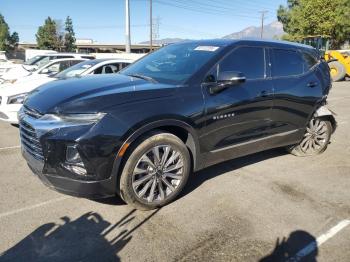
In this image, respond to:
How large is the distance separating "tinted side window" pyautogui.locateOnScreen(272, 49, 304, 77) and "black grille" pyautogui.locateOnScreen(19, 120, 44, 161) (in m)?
3.03

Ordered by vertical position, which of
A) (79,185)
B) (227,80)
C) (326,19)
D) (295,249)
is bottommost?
(295,249)

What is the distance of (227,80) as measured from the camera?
390 cm

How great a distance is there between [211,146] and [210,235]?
43.9 inches

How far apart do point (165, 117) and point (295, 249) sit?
1.70 metres

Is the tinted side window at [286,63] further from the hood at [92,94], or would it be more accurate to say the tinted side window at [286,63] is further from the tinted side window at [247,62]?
the hood at [92,94]

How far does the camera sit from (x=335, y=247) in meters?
3.14

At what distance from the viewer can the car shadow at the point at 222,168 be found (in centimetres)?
443

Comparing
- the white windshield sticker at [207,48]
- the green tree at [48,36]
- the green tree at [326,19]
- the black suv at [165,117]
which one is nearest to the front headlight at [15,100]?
the black suv at [165,117]

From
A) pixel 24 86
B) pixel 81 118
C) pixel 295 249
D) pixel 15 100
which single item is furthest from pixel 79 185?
pixel 24 86

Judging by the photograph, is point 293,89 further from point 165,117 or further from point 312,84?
point 165,117

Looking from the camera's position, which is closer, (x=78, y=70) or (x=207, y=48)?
(x=207, y=48)

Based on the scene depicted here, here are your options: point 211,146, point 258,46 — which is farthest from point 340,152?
point 211,146

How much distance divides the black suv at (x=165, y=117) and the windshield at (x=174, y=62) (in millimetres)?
18

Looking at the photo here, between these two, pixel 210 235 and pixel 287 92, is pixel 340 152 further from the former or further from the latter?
pixel 210 235
